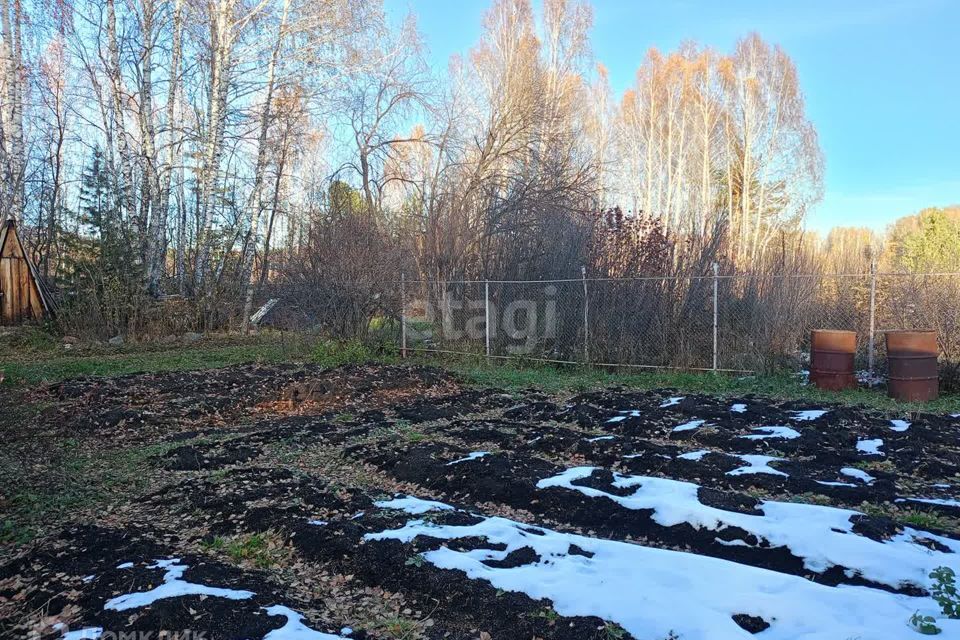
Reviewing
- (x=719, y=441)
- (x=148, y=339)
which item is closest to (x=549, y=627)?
(x=719, y=441)

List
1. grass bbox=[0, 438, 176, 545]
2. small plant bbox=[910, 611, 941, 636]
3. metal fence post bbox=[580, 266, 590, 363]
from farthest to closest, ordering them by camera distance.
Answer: metal fence post bbox=[580, 266, 590, 363], grass bbox=[0, 438, 176, 545], small plant bbox=[910, 611, 941, 636]

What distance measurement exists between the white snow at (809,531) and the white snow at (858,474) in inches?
39.6

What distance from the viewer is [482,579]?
3045 millimetres

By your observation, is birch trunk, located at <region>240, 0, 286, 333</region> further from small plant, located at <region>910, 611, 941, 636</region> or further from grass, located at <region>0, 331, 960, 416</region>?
small plant, located at <region>910, 611, 941, 636</region>

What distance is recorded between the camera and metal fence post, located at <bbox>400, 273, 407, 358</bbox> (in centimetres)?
1188

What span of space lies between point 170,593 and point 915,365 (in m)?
8.21

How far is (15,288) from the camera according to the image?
15195mm

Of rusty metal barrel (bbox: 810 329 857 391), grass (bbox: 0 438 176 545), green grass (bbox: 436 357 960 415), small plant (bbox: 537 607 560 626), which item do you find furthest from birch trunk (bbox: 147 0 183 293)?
small plant (bbox: 537 607 560 626)

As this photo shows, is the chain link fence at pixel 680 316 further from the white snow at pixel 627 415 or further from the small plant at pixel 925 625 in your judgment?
the small plant at pixel 925 625

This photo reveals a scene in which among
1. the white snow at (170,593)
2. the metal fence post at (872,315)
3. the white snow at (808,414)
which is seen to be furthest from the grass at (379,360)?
the white snow at (170,593)

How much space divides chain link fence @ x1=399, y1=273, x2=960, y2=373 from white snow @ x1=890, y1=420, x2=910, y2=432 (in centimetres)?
236

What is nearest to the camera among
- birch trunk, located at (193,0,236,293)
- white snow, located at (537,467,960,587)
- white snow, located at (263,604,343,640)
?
white snow, located at (263,604,343,640)

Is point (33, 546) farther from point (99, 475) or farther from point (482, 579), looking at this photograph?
point (482, 579)

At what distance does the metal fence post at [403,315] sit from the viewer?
11.9m
